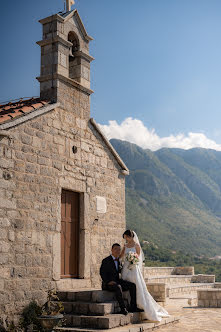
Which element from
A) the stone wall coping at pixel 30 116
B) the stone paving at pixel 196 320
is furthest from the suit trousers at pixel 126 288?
the stone wall coping at pixel 30 116

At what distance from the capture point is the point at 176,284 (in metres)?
17.4

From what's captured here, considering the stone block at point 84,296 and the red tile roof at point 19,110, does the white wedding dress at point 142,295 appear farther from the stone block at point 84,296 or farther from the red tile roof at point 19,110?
the red tile roof at point 19,110

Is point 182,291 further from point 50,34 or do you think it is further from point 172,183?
point 172,183

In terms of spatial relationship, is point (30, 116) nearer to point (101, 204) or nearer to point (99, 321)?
point (101, 204)

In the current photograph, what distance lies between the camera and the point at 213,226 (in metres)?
59.5

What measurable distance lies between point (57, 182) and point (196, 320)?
425 cm

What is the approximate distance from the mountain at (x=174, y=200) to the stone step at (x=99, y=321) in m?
36.4

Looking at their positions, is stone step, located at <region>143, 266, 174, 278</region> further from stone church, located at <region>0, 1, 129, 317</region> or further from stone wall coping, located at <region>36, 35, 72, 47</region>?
stone wall coping, located at <region>36, 35, 72, 47</region>

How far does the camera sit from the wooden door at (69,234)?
8.62 m

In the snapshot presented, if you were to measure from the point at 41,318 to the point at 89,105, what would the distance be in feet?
17.2

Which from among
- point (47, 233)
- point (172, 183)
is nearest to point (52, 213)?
point (47, 233)

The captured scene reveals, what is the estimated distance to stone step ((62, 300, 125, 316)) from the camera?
279 inches

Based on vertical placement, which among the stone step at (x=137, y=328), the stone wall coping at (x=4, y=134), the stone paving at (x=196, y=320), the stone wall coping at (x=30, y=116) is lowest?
the stone paving at (x=196, y=320)

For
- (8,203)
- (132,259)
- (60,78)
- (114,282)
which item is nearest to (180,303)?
(132,259)
